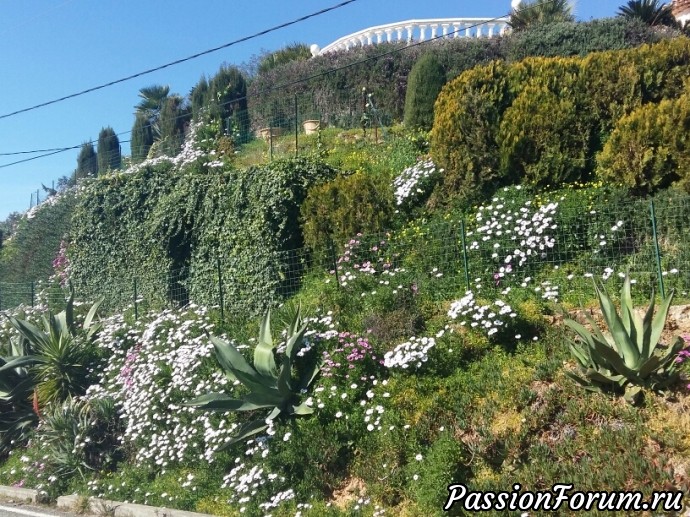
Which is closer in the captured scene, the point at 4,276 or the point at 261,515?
A: the point at 261,515

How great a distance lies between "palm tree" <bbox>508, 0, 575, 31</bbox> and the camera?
19.9m

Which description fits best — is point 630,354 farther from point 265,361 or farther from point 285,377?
point 265,361

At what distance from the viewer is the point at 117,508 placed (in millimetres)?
7742

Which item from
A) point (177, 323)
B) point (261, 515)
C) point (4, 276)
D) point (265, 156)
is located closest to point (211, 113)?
point (265, 156)

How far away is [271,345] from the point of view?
27.0ft

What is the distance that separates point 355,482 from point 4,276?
17209 mm

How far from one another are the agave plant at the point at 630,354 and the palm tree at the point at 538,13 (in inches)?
611

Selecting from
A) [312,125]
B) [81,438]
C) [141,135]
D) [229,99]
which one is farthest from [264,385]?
[141,135]

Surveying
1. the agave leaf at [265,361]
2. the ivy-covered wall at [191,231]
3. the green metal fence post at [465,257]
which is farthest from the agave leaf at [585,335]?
the ivy-covered wall at [191,231]

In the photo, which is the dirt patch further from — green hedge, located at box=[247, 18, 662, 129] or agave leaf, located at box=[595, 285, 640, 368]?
green hedge, located at box=[247, 18, 662, 129]

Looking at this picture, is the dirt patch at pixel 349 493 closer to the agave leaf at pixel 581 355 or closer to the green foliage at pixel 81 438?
the agave leaf at pixel 581 355

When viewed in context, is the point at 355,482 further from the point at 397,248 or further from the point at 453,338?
the point at 397,248

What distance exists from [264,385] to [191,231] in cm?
593

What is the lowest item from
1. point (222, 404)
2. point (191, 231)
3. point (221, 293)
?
point (222, 404)
